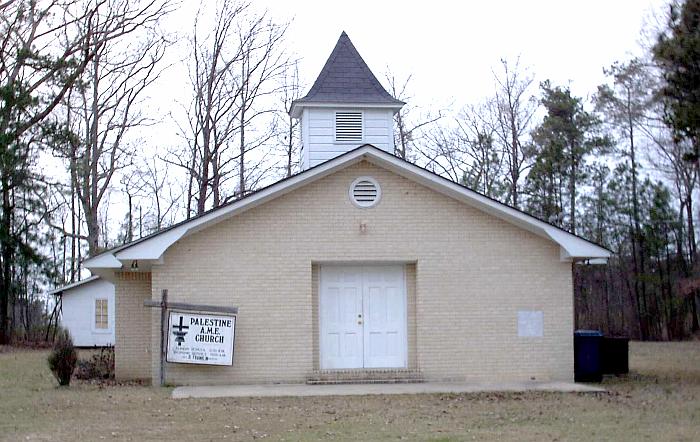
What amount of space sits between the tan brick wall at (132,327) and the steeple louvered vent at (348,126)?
5881mm

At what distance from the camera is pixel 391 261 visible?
2025cm

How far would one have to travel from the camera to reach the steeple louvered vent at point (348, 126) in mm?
24375

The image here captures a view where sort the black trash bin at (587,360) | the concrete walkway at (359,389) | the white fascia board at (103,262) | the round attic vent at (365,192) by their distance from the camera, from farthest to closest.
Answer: the white fascia board at (103,262) < the black trash bin at (587,360) < the round attic vent at (365,192) < the concrete walkway at (359,389)

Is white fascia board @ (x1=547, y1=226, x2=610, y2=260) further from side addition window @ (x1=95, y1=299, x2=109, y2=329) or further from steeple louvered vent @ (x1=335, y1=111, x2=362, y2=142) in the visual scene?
side addition window @ (x1=95, y1=299, x2=109, y2=329)

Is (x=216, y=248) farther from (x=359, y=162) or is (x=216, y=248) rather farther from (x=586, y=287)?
(x=586, y=287)

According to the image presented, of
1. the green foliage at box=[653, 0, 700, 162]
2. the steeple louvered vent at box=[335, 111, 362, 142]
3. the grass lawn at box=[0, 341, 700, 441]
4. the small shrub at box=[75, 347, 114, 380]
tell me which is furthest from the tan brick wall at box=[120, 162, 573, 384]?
the steeple louvered vent at box=[335, 111, 362, 142]

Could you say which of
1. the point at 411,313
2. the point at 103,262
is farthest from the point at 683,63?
the point at 103,262

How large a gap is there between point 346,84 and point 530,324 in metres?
8.38

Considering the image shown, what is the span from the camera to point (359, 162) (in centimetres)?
2019

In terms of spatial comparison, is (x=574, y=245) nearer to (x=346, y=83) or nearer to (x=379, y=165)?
(x=379, y=165)

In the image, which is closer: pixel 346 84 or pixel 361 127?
pixel 361 127

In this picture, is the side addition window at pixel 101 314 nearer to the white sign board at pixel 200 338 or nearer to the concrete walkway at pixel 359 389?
the white sign board at pixel 200 338

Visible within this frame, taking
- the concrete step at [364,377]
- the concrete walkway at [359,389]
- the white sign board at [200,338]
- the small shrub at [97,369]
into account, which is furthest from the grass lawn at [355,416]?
the small shrub at [97,369]

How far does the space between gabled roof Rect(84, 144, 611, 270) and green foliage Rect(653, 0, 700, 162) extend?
10.0 ft
